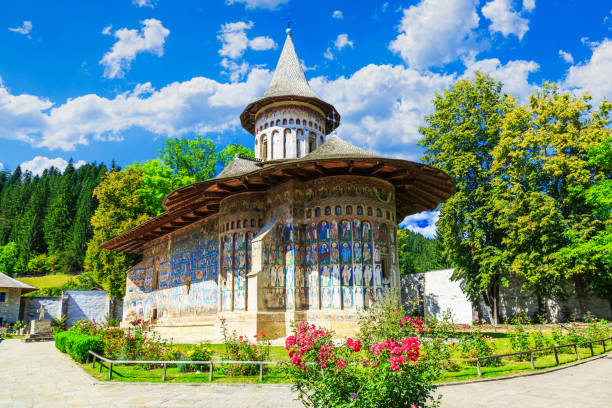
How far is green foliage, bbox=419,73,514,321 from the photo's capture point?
69.3 feet

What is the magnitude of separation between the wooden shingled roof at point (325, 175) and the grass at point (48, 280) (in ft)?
136

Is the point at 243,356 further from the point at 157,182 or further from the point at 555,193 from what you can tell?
the point at 157,182

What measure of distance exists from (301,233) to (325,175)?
223 cm

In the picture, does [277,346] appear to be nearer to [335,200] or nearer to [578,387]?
[335,200]

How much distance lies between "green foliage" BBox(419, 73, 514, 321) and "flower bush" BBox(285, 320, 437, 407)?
1750cm

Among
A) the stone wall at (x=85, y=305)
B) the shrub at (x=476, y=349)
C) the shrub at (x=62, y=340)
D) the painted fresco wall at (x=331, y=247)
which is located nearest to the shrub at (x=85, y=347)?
the shrub at (x=62, y=340)

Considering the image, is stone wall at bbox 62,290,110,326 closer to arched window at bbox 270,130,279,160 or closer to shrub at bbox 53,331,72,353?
shrub at bbox 53,331,72,353

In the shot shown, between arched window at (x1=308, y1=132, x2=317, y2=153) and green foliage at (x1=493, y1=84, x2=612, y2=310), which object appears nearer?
green foliage at (x1=493, y1=84, x2=612, y2=310)

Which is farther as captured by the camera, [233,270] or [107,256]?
[107,256]

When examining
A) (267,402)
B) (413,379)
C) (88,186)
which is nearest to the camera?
(413,379)

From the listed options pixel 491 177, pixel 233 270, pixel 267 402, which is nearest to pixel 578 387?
pixel 267 402

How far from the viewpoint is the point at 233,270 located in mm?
15984

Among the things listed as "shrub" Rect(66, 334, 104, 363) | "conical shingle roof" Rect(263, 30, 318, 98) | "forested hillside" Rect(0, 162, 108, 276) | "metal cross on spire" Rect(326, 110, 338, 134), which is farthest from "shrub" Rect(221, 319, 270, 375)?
"forested hillside" Rect(0, 162, 108, 276)

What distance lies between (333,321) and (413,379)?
30.5 feet
